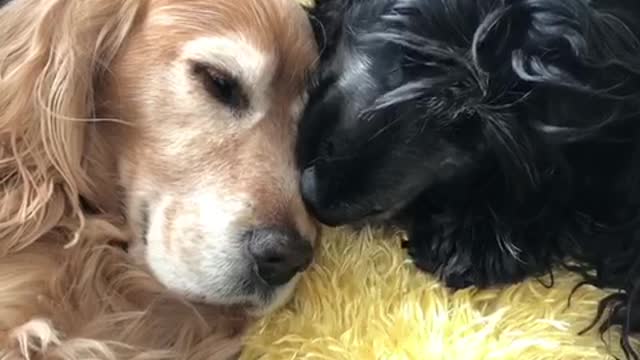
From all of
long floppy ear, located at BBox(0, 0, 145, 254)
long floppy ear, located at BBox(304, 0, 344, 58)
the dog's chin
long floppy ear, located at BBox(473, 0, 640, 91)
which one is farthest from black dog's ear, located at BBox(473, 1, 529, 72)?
long floppy ear, located at BBox(0, 0, 145, 254)

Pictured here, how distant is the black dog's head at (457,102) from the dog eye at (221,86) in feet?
0.43

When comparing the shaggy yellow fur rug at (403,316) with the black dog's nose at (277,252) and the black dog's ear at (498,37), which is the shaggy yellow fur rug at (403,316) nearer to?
the black dog's nose at (277,252)

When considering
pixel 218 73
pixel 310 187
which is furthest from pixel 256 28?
pixel 310 187

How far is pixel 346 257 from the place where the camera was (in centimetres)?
133

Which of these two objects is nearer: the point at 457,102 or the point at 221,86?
→ the point at 457,102

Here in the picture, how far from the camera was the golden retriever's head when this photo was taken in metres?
1.31

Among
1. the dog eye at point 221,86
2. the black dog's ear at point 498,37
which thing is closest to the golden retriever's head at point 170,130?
the dog eye at point 221,86

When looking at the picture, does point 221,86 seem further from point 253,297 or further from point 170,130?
point 253,297

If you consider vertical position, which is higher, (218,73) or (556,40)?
(556,40)

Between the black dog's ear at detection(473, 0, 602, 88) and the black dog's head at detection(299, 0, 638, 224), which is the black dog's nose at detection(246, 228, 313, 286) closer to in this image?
the black dog's head at detection(299, 0, 638, 224)

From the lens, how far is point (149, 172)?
4.47ft

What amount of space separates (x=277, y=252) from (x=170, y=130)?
0.21m

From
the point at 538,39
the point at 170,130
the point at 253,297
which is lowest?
the point at 253,297

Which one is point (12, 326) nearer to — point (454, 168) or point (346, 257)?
point (346, 257)
